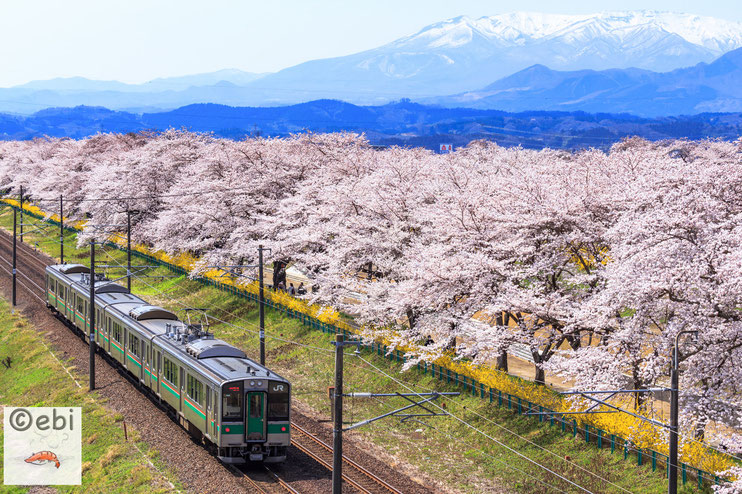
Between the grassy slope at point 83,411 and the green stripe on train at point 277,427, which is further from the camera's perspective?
the grassy slope at point 83,411

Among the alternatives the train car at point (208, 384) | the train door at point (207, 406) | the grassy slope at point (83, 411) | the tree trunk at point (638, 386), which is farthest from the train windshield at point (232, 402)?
the tree trunk at point (638, 386)

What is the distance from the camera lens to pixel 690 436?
68.7 feet

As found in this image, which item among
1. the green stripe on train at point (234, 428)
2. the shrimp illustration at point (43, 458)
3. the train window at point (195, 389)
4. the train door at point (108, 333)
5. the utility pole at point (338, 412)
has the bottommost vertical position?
the shrimp illustration at point (43, 458)

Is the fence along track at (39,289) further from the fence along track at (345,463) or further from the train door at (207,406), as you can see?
the fence along track at (345,463)

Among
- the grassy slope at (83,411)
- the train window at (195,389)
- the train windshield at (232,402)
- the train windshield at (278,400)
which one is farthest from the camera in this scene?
the train window at (195,389)

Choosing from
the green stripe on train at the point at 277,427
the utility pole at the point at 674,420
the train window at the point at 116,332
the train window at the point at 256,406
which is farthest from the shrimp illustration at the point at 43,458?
the utility pole at the point at 674,420

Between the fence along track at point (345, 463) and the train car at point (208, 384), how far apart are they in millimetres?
1423

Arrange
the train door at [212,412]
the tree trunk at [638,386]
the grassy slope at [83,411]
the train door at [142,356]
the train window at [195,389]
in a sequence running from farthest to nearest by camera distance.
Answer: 1. the train door at [142,356]
2. the tree trunk at [638,386]
3. the train window at [195,389]
4. the grassy slope at [83,411]
5. the train door at [212,412]

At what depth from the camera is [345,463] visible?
23.1m

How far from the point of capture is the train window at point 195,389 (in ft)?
73.9

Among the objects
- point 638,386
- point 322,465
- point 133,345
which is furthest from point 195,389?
point 638,386

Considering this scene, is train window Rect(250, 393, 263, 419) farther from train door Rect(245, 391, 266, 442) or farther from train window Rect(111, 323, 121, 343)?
train window Rect(111, 323, 121, 343)

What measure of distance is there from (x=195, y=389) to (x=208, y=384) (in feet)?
4.61

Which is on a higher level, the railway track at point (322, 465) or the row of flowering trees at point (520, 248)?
the row of flowering trees at point (520, 248)
